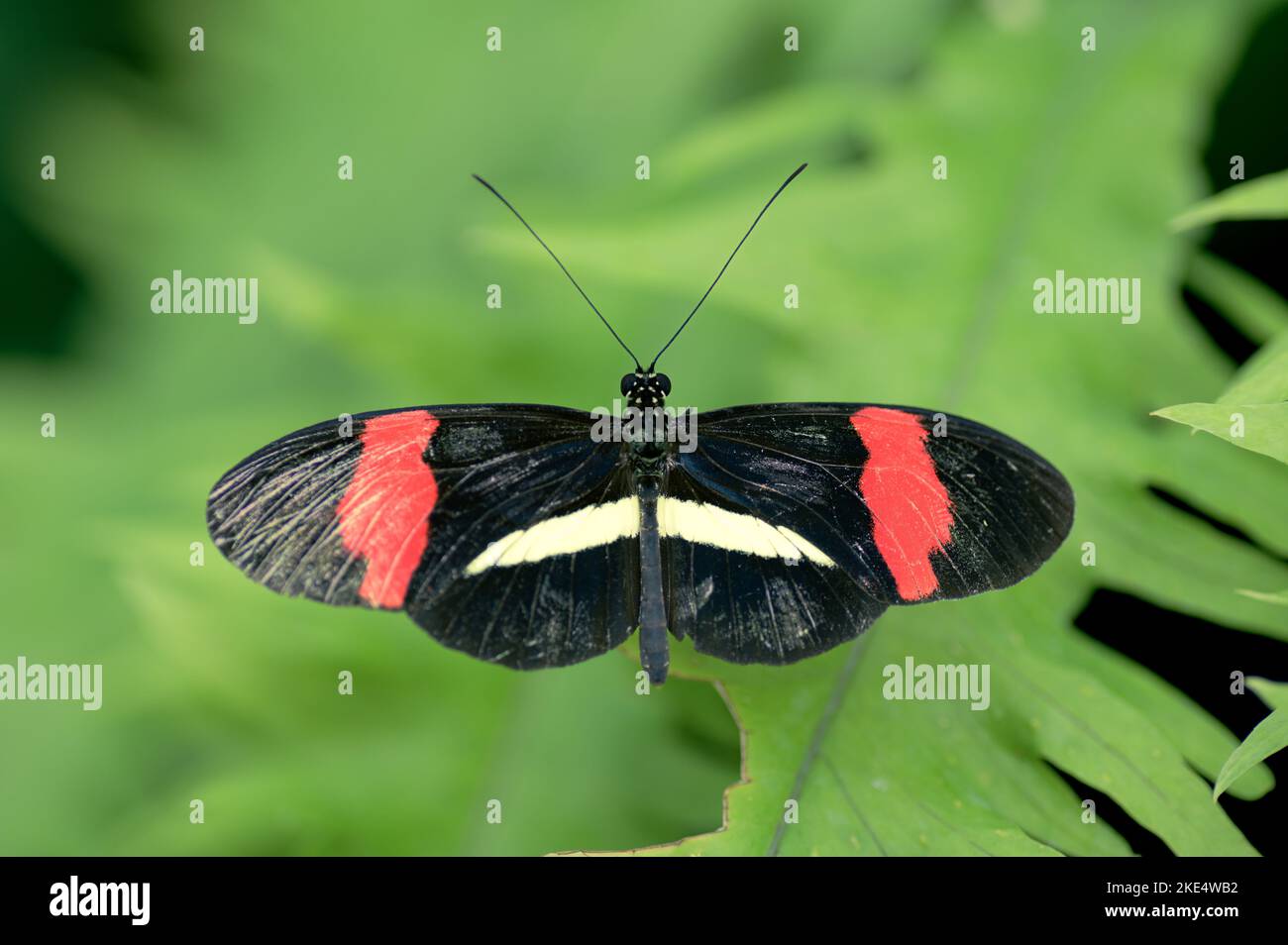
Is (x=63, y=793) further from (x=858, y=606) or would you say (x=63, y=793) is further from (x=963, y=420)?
(x=963, y=420)

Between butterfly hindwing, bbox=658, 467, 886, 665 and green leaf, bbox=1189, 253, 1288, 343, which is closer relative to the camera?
butterfly hindwing, bbox=658, 467, 886, 665

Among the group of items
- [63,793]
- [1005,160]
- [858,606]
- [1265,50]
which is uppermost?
[1265,50]

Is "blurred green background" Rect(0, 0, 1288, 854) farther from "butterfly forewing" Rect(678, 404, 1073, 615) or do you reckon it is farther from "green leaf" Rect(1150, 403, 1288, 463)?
"green leaf" Rect(1150, 403, 1288, 463)

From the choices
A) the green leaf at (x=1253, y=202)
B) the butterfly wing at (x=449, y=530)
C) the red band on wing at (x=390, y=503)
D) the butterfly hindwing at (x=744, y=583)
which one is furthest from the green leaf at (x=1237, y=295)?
the red band on wing at (x=390, y=503)

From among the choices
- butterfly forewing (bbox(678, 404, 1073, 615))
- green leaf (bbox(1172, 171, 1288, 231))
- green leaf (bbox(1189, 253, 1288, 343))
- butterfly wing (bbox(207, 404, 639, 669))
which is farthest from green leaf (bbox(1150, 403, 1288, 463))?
green leaf (bbox(1189, 253, 1288, 343))

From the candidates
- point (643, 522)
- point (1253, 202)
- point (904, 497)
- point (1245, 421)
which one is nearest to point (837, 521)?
point (904, 497)

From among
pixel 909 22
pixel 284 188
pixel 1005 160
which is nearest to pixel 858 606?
pixel 1005 160

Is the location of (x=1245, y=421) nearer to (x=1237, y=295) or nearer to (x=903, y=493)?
(x=903, y=493)
